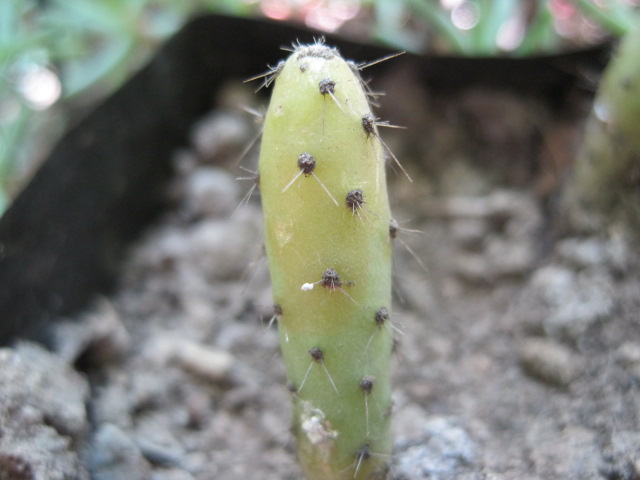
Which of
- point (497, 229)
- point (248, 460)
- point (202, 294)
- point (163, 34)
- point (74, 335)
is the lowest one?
point (248, 460)

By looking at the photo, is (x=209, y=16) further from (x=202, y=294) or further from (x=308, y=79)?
(x=308, y=79)

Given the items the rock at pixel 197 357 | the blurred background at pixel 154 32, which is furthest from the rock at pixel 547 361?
the blurred background at pixel 154 32

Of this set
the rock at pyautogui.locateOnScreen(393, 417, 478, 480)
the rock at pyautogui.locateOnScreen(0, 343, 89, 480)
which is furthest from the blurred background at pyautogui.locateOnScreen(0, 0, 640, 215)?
the rock at pyautogui.locateOnScreen(393, 417, 478, 480)

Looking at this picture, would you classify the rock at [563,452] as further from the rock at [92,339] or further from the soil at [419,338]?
the rock at [92,339]

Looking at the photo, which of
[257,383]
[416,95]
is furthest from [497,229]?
[257,383]

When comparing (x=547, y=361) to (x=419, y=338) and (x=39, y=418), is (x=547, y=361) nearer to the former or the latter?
(x=419, y=338)

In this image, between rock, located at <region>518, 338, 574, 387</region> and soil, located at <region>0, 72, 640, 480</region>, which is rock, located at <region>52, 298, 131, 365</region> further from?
rock, located at <region>518, 338, 574, 387</region>

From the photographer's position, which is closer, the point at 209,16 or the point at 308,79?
the point at 308,79

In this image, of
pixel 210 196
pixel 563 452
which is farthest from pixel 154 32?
pixel 563 452
